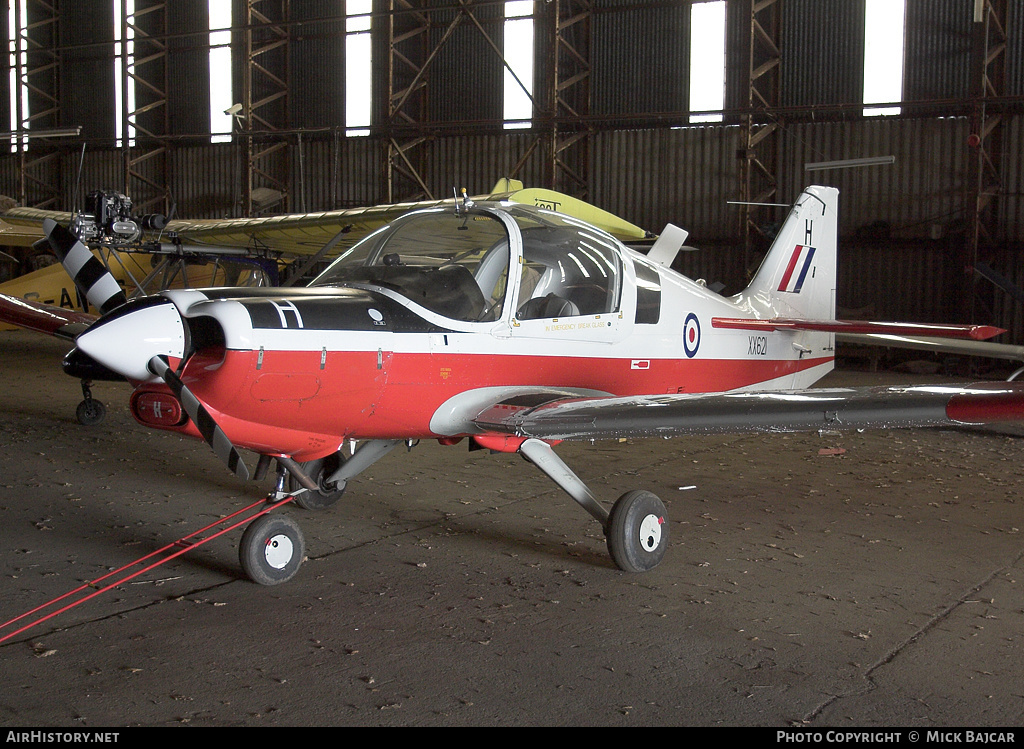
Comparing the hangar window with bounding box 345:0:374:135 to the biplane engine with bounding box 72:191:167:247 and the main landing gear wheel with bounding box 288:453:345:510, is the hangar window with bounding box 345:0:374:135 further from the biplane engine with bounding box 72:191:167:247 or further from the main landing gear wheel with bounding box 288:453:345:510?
the main landing gear wheel with bounding box 288:453:345:510

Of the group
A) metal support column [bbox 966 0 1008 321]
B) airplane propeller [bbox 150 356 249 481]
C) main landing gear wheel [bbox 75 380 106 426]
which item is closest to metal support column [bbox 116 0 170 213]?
main landing gear wheel [bbox 75 380 106 426]

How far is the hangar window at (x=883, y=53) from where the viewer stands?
1567 cm

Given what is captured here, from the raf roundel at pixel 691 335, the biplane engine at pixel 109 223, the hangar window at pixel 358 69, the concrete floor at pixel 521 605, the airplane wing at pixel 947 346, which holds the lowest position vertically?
the concrete floor at pixel 521 605

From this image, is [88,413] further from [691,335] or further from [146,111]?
[146,111]

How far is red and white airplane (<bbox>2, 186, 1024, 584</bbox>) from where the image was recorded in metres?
3.54

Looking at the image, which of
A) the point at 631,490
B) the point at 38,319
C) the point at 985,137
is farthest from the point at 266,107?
the point at 631,490

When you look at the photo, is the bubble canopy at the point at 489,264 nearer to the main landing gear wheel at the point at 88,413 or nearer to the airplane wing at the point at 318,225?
the main landing gear wheel at the point at 88,413

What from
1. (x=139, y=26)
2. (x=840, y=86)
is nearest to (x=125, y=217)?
(x=840, y=86)

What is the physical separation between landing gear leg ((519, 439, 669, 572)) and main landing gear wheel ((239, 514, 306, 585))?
114 cm

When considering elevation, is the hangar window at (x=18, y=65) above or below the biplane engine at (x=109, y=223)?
above

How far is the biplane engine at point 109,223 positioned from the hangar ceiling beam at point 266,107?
9310mm

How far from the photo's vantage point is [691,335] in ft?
18.3

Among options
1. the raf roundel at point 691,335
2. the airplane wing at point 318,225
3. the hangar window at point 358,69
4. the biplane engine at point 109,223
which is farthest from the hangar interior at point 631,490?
the airplane wing at point 318,225
